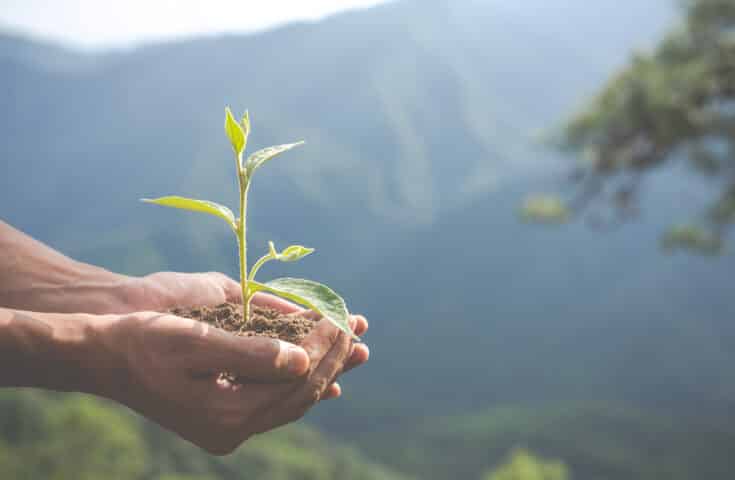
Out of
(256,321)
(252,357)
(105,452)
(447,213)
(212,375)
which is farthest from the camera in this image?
(447,213)

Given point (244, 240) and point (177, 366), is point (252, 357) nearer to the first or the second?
point (177, 366)

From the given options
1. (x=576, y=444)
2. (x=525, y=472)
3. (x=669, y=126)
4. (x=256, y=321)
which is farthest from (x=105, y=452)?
(x=576, y=444)

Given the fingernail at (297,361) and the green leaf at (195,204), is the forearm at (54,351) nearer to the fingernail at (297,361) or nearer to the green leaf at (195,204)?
the green leaf at (195,204)

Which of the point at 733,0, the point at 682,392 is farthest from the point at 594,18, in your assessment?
the point at 733,0

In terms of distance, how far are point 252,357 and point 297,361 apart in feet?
0.33

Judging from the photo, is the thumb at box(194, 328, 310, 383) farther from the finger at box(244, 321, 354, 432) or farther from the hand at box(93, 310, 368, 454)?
the finger at box(244, 321, 354, 432)

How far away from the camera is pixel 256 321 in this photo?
61.2 inches

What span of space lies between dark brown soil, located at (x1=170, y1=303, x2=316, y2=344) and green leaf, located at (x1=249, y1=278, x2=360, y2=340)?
0.52ft

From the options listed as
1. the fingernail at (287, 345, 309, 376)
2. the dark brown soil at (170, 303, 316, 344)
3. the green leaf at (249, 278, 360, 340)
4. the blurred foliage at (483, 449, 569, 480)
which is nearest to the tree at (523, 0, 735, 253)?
the dark brown soil at (170, 303, 316, 344)

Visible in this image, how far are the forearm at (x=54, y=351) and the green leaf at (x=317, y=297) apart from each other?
41cm

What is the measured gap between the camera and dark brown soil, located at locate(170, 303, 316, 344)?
149 centimetres

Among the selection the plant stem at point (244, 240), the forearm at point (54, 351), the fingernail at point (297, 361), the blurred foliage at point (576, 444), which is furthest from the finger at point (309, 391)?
the blurred foliage at point (576, 444)

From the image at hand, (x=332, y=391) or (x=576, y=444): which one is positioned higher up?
(x=576, y=444)

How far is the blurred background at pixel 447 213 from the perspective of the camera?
20.9ft
